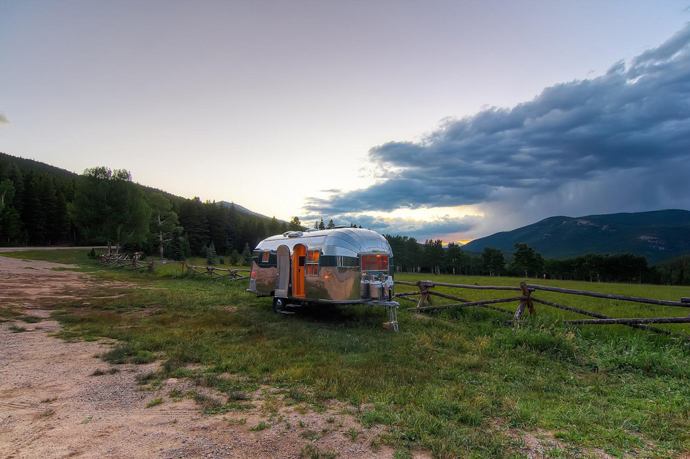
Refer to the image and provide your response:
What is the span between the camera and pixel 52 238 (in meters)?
72.8

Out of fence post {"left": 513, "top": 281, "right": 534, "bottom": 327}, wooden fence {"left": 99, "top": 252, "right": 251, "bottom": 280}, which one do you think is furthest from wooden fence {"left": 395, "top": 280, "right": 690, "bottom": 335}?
wooden fence {"left": 99, "top": 252, "right": 251, "bottom": 280}

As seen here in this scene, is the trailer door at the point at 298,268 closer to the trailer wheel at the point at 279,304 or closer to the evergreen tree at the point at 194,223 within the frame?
the trailer wheel at the point at 279,304

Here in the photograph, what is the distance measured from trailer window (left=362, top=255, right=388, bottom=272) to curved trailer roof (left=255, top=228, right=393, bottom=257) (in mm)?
203

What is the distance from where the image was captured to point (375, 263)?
1245cm

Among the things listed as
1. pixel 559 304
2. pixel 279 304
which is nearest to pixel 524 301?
pixel 559 304

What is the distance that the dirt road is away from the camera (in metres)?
4.12

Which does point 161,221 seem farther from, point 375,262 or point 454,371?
point 454,371

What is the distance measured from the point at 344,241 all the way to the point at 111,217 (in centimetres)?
4577

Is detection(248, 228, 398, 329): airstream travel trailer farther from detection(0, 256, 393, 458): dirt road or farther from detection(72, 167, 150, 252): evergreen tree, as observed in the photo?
detection(72, 167, 150, 252): evergreen tree

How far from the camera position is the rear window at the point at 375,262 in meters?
12.2

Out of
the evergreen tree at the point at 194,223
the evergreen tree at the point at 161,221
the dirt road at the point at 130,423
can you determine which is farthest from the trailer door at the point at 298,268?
the evergreen tree at the point at 194,223

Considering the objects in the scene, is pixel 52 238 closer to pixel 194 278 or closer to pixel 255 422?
pixel 194 278

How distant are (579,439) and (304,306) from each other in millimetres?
11147

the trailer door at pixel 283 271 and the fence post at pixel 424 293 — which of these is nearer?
the trailer door at pixel 283 271
